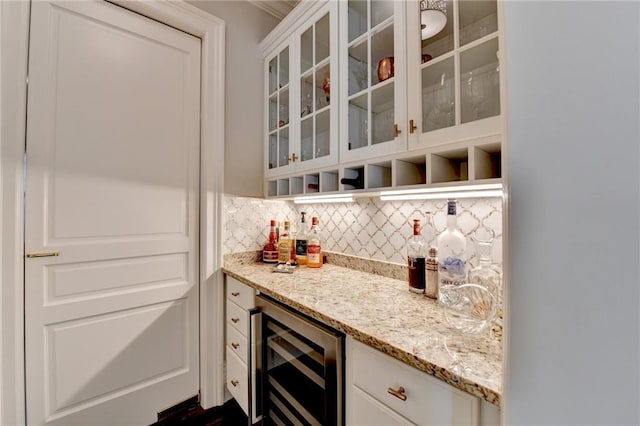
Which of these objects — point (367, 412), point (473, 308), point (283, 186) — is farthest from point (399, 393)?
point (283, 186)

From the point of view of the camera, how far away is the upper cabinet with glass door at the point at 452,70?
2.77 ft

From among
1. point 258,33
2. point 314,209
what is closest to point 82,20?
point 258,33

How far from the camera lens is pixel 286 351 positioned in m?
1.20

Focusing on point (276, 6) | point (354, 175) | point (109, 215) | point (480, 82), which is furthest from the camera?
point (276, 6)

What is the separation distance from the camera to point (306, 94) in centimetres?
154

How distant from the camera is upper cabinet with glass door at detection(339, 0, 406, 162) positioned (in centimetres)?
105

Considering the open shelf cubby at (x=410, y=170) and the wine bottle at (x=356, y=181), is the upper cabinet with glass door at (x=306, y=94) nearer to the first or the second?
the wine bottle at (x=356, y=181)

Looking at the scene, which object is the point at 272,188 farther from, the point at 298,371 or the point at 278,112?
the point at 298,371

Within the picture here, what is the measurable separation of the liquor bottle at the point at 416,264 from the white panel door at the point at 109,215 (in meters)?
1.30

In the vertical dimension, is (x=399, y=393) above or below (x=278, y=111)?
below

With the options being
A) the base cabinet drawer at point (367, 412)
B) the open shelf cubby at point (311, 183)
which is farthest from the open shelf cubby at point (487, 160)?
the open shelf cubby at point (311, 183)

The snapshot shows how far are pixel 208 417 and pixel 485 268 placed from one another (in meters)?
1.74

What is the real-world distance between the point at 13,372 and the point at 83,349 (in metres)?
0.24

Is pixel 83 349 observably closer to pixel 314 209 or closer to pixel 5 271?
pixel 5 271
